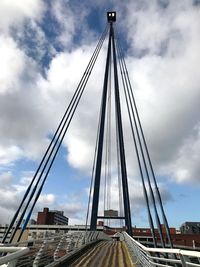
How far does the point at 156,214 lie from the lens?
17.5 m

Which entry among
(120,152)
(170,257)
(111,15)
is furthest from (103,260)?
(111,15)

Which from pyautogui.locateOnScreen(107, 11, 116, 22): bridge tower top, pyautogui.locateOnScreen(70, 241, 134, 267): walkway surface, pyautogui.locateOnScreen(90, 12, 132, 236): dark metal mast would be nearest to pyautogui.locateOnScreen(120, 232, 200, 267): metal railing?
Result: pyautogui.locateOnScreen(70, 241, 134, 267): walkway surface

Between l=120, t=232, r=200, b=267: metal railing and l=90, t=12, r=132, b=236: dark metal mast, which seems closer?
l=120, t=232, r=200, b=267: metal railing

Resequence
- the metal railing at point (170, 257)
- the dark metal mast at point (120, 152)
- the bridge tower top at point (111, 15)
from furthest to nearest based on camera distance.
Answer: the bridge tower top at point (111, 15)
the dark metal mast at point (120, 152)
the metal railing at point (170, 257)

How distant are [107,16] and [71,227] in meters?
118

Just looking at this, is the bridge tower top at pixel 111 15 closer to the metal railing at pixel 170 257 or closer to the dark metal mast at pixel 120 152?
the dark metal mast at pixel 120 152

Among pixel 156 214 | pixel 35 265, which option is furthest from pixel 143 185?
pixel 35 265

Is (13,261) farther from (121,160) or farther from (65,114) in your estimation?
(121,160)

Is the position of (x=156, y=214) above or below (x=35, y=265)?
above

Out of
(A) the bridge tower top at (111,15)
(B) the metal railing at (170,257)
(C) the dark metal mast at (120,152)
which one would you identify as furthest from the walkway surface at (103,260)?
(A) the bridge tower top at (111,15)

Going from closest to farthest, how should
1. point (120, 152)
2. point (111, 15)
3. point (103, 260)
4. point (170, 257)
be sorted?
point (170, 257), point (103, 260), point (120, 152), point (111, 15)

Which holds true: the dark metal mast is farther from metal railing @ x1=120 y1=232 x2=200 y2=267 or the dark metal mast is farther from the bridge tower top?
metal railing @ x1=120 y1=232 x2=200 y2=267

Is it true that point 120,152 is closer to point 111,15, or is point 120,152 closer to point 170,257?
point 111,15

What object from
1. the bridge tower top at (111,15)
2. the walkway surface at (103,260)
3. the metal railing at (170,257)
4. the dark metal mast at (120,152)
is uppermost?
the bridge tower top at (111,15)
